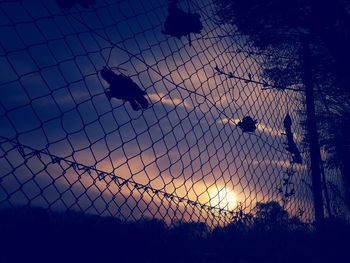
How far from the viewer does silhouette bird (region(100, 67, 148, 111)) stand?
2475mm

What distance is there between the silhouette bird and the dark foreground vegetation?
921 mm

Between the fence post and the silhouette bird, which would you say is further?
the fence post

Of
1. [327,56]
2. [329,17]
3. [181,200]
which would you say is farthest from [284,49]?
[181,200]

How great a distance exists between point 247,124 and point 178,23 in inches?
54.1

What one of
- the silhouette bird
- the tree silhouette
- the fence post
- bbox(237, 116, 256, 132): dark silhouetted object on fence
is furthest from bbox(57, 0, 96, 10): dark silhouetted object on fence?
the fence post

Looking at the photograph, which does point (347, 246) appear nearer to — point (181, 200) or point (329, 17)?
point (181, 200)

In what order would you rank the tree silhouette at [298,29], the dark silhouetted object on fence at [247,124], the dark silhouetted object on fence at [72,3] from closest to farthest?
the dark silhouetted object on fence at [72,3] < the tree silhouette at [298,29] < the dark silhouetted object on fence at [247,124]

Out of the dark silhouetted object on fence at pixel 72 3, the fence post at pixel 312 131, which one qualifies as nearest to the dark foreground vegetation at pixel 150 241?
the fence post at pixel 312 131

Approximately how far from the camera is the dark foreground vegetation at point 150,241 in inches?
92.9

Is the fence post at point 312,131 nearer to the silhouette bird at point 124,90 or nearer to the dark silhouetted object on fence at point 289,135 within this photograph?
the dark silhouetted object on fence at point 289,135

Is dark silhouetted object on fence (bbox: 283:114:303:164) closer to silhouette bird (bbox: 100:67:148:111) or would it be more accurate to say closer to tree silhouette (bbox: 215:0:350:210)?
tree silhouette (bbox: 215:0:350:210)

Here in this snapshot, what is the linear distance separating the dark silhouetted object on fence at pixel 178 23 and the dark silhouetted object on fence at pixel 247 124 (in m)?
1.15

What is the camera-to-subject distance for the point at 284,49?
5.00 meters

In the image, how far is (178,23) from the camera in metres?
3.01
